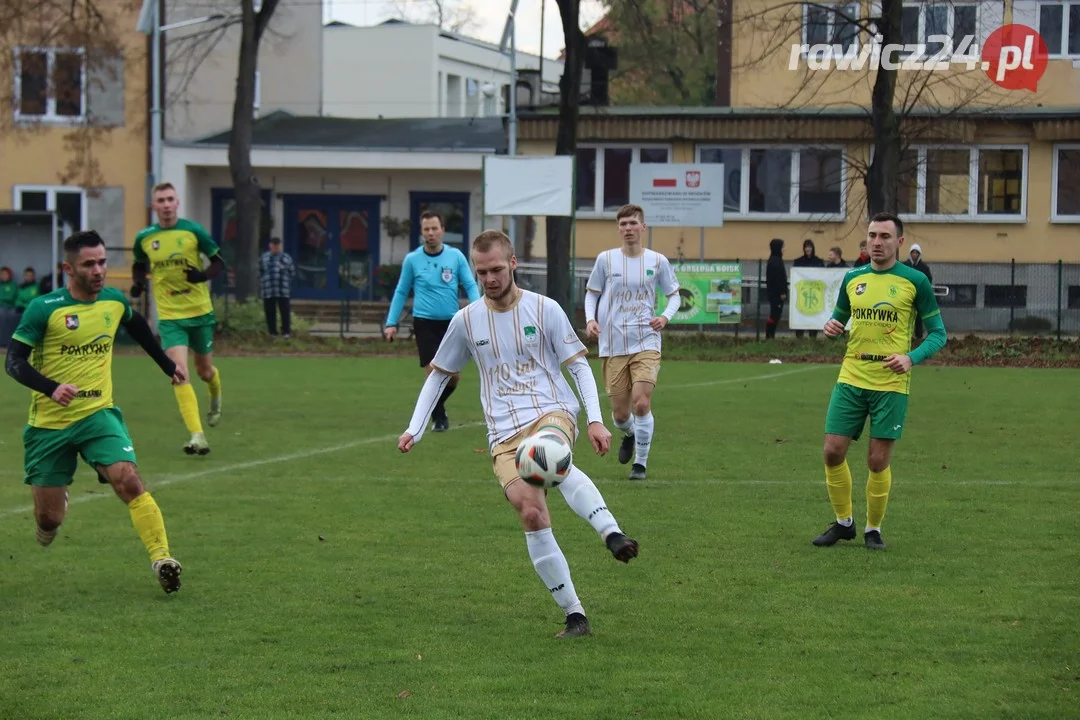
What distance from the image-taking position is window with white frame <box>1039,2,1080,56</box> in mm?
35750

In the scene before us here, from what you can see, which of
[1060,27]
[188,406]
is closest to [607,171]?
[1060,27]

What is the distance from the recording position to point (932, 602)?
7645 millimetres

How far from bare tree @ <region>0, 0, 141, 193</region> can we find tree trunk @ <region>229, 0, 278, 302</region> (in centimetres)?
335

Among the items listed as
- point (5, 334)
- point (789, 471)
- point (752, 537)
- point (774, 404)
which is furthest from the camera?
point (5, 334)

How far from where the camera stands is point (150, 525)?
7984 millimetres

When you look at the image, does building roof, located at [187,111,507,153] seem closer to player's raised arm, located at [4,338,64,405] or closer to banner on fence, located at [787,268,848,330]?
banner on fence, located at [787,268,848,330]

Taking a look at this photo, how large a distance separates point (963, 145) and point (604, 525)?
31026 millimetres

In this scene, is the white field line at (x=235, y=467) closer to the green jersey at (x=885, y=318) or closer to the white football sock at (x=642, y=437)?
the white football sock at (x=642, y=437)

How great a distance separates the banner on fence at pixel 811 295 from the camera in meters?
28.2

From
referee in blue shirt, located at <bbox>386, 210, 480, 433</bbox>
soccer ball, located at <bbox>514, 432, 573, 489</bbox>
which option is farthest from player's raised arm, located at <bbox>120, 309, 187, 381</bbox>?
referee in blue shirt, located at <bbox>386, 210, 480, 433</bbox>

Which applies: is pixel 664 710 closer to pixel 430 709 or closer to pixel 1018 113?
pixel 430 709

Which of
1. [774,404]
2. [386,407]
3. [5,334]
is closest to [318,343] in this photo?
[5,334]

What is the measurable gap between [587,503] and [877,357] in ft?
9.67

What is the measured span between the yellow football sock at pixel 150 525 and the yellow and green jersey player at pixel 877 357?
3.98 meters
